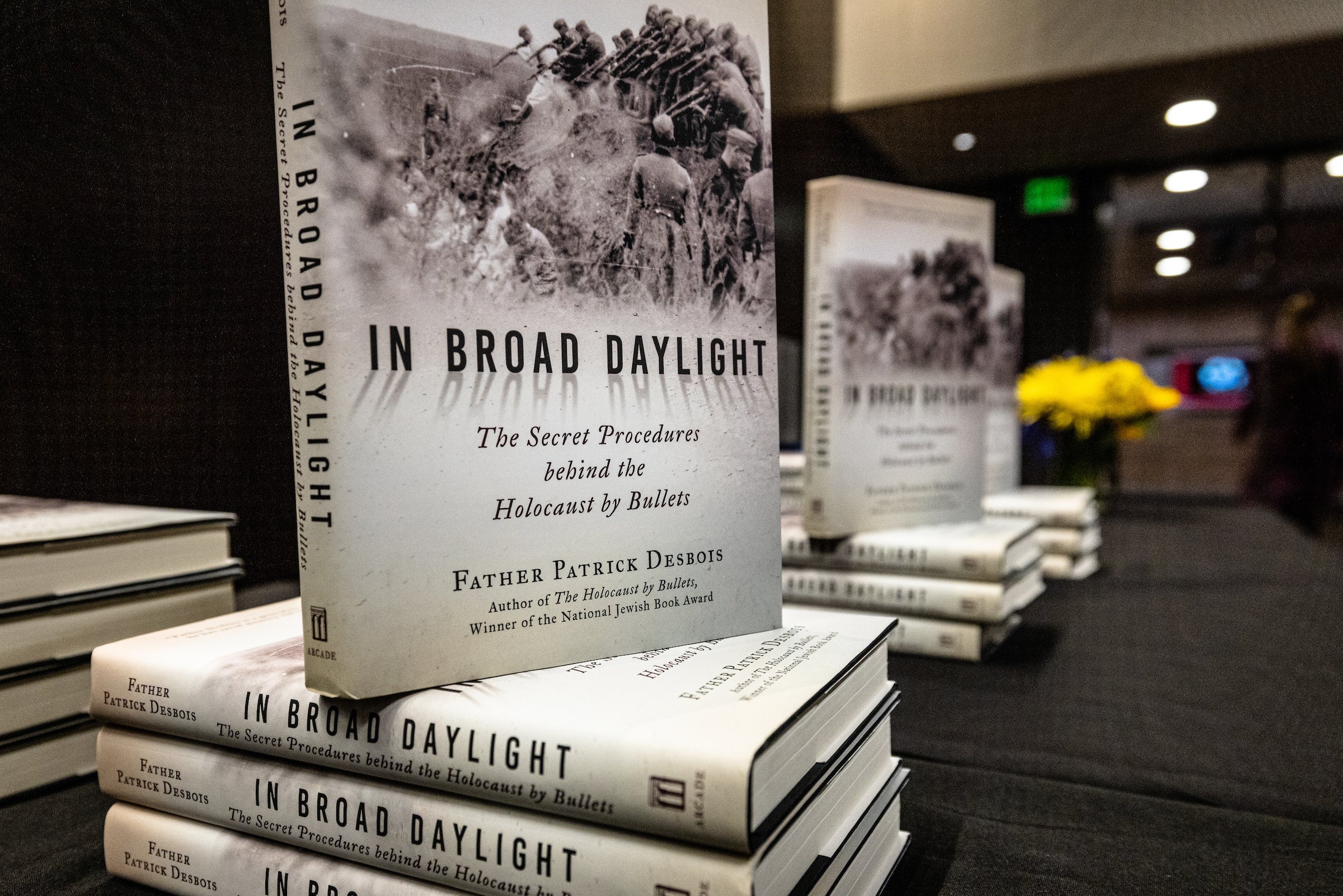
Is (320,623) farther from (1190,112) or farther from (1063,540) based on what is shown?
(1190,112)

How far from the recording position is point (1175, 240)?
2912 mm

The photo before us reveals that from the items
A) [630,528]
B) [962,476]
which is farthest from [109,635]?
[962,476]

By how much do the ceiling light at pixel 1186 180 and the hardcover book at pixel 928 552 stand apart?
7.10 ft

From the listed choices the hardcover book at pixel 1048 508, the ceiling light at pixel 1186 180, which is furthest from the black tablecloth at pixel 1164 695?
the ceiling light at pixel 1186 180

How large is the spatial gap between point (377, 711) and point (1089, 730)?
56cm

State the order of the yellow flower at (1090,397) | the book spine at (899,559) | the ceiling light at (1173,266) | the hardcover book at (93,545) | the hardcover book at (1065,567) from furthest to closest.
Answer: the ceiling light at (1173,266) → the yellow flower at (1090,397) → the hardcover book at (1065,567) → the book spine at (899,559) → the hardcover book at (93,545)

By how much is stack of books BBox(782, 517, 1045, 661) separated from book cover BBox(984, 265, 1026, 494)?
52cm

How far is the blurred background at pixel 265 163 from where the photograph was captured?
0.55 meters

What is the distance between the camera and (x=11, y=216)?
53 cm

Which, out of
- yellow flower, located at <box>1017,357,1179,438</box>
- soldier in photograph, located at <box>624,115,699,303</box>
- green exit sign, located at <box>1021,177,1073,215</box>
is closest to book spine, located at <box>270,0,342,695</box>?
soldier in photograph, located at <box>624,115,699,303</box>

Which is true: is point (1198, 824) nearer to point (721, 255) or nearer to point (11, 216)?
point (721, 255)

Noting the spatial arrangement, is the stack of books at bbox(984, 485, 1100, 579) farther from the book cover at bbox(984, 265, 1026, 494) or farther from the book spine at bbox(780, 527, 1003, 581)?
the book spine at bbox(780, 527, 1003, 581)

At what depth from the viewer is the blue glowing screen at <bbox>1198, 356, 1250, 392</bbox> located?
2.89 metres

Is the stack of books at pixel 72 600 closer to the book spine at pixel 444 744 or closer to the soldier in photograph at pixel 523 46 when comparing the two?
the book spine at pixel 444 744
